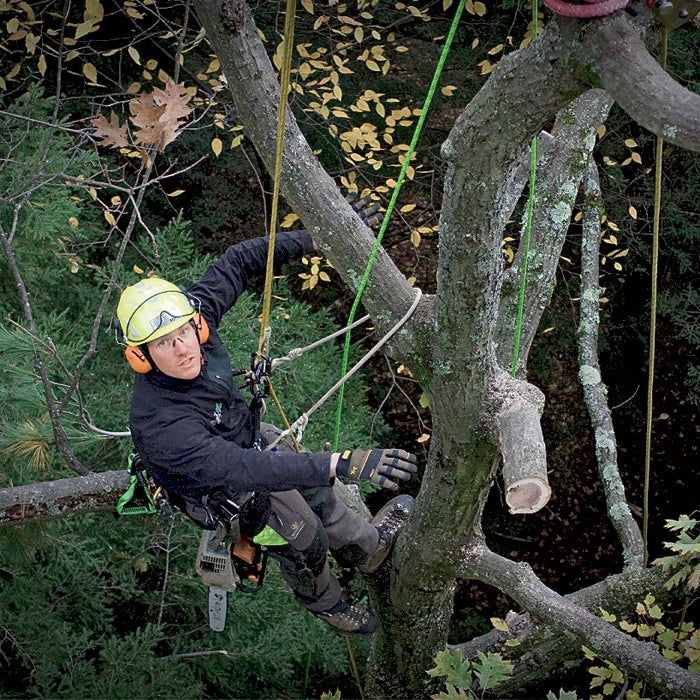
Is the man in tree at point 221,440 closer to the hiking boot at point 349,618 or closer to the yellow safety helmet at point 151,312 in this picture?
the yellow safety helmet at point 151,312

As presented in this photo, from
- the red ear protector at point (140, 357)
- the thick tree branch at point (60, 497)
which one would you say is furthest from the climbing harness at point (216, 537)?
the red ear protector at point (140, 357)

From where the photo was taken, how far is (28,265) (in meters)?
4.66

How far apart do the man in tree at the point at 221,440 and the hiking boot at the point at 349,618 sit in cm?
25

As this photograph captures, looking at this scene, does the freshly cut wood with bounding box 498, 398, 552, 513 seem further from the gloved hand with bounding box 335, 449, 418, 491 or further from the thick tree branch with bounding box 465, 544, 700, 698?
the thick tree branch with bounding box 465, 544, 700, 698

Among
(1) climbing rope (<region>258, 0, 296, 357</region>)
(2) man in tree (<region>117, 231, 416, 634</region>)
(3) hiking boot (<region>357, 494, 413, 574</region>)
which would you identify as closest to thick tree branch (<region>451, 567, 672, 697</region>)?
(3) hiking boot (<region>357, 494, 413, 574</region>)

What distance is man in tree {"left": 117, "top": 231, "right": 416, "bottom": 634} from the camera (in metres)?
2.51

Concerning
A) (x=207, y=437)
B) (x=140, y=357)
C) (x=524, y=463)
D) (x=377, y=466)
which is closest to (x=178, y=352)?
(x=140, y=357)

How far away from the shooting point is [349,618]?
3545mm

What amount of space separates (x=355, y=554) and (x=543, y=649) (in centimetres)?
99

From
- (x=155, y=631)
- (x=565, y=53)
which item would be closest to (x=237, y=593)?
(x=155, y=631)

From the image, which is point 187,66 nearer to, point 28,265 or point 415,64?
point 415,64

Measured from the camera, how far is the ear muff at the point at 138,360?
260cm

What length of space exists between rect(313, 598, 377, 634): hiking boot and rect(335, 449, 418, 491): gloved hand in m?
1.26

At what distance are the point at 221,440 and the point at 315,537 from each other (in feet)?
2.44
